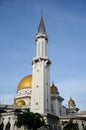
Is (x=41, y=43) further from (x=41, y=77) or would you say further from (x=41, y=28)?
(x=41, y=77)

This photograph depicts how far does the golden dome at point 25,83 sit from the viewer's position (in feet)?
212

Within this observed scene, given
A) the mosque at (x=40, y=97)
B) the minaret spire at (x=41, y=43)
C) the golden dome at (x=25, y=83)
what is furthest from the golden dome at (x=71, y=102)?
the minaret spire at (x=41, y=43)

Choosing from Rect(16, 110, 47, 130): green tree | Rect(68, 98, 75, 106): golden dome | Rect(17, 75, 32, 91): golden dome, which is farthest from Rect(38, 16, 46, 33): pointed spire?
Rect(68, 98, 75, 106): golden dome

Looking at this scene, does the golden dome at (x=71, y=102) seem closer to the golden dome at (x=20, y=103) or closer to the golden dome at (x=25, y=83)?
the golden dome at (x=25, y=83)

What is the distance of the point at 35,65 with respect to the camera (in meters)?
55.7

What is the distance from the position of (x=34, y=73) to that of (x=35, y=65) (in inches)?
97.7

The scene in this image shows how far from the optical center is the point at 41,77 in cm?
5256

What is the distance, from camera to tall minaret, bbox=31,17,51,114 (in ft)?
164

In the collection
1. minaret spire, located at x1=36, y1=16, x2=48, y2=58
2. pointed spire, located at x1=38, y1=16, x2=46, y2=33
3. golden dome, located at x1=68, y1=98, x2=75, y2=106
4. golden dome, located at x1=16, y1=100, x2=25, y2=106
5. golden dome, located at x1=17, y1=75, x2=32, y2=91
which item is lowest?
golden dome, located at x1=16, y1=100, x2=25, y2=106

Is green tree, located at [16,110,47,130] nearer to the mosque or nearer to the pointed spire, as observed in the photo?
the mosque

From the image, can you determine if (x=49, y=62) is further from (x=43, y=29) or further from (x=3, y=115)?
(x=3, y=115)

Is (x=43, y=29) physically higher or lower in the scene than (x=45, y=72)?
higher

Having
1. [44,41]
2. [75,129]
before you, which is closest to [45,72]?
[44,41]

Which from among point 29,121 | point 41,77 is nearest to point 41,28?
point 41,77
